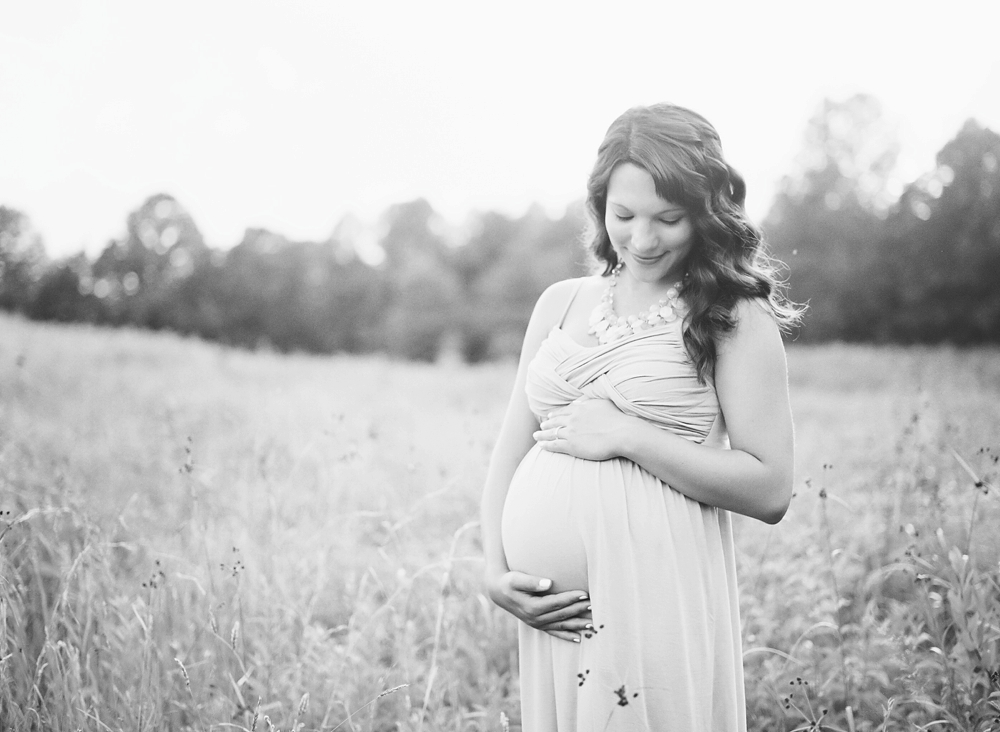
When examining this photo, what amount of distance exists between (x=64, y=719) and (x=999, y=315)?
24.0 m

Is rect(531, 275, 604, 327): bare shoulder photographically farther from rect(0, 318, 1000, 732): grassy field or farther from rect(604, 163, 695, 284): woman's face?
rect(0, 318, 1000, 732): grassy field

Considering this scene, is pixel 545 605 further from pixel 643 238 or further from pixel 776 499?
pixel 643 238

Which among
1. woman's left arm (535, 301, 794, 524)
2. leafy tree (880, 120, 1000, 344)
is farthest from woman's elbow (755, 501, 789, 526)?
leafy tree (880, 120, 1000, 344)

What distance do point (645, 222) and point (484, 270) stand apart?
36.2m

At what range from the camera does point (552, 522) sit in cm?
166

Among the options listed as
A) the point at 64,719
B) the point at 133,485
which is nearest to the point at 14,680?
the point at 64,719

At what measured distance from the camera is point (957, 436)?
4590 mm

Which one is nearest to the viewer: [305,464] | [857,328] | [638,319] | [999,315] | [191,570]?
[638,319]

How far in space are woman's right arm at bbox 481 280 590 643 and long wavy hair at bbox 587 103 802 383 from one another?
434 mm

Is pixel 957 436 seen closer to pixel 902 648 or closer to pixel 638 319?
pixel 902 648

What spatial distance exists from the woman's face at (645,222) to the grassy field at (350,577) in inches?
42.0

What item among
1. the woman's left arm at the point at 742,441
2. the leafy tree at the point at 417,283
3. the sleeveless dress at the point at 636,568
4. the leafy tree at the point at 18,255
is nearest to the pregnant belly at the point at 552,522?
the sleeveless dress at the point at 636,568

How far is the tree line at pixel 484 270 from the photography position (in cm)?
964

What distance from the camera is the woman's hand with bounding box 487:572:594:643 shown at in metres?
1.61
